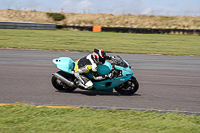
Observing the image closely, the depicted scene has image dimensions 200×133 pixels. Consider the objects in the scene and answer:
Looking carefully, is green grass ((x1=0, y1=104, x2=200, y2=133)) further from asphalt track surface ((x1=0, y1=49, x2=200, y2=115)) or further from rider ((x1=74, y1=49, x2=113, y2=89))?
rider ((x1=74, y1=49, x2=113, y2=89))

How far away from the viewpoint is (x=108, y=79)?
805 centimetres

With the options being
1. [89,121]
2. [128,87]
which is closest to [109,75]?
[128,87]

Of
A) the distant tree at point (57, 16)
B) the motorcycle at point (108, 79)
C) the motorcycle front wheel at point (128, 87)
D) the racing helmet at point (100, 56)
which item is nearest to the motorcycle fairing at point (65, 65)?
the motorcycle at point (108, 79)

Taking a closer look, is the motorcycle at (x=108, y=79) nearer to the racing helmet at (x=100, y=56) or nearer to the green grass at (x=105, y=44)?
the racing helmet at (x=100, y=56)

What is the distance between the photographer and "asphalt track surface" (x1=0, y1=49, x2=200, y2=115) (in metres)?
7.27

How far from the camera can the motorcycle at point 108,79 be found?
8.02 metres

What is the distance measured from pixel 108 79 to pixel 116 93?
74 cm

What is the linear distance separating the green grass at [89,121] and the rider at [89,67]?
6.24 ft

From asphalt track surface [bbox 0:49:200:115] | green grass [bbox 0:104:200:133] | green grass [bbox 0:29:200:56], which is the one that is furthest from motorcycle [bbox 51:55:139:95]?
green grass [bbox 0:29:200:56]

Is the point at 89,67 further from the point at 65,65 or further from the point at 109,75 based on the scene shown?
the point at 65,65

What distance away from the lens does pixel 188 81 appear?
427 inches

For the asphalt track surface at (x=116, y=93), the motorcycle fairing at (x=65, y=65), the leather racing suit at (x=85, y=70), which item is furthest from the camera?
the motorcycle fairing at (x=65, y=65)

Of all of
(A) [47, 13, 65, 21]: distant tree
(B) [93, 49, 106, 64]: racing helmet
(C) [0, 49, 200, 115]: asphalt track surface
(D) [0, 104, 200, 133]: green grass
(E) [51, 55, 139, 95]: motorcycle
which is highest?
(A) [47, 13, 65, 21]: distant tree

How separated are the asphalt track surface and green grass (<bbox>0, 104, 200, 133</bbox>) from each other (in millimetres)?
1020
